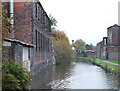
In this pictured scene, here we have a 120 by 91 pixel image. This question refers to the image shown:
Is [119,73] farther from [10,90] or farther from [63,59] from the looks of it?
[63,59]

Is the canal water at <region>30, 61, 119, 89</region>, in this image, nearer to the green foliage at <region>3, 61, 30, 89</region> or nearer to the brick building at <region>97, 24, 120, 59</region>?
the green foliage at <region>3, 61, 30, 89</region>

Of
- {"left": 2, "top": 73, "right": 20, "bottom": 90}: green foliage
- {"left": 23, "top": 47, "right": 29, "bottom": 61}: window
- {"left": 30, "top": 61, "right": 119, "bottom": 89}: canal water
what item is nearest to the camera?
{"left": 2, "top": 73, "right": 20, "bottom": 90}: green foliage

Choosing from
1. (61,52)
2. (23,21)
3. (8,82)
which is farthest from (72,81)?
(61,52)

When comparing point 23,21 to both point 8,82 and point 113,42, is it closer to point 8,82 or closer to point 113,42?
point 8,82

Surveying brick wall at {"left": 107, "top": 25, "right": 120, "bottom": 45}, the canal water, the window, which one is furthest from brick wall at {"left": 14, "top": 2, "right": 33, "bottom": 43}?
brick wall at {"left": 107, "top": 25, "right": 120, "bottom": 45}

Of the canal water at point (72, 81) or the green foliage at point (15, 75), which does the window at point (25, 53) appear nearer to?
the canal water at point (72, 81)

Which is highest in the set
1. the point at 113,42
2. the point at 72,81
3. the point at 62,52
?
the point at 113,42

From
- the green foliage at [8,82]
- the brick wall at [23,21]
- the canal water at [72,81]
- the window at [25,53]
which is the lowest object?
the canal water at [72,81]

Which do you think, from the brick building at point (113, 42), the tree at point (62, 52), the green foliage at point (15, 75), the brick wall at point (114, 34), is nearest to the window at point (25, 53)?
the green foliage at point (15, 75)

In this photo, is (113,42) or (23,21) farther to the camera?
(113,42)

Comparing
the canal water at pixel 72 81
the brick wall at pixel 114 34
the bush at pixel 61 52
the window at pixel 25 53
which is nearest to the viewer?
the canal water at pixel 72 81

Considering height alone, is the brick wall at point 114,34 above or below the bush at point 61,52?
above

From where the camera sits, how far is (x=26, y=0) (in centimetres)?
1458

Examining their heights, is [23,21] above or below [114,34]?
below
